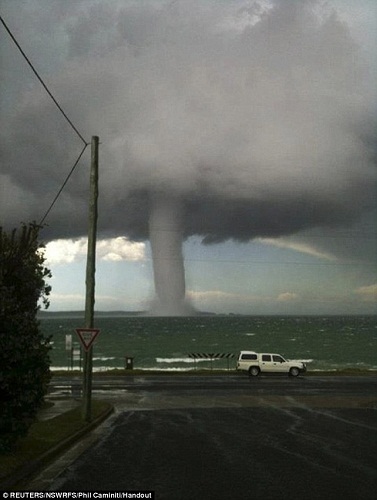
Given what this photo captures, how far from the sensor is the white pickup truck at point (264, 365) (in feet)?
123

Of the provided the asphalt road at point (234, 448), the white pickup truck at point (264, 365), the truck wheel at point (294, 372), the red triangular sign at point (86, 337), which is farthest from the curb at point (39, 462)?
the truck wheel at point (294, 372)

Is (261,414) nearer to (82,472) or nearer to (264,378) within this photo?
(82,472)

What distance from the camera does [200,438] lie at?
13.6m

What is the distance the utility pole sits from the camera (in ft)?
53.3

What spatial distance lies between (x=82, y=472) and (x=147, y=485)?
1.52 meters

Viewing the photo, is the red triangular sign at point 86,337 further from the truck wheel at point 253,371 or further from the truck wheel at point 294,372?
the truck wheel at point 294,372

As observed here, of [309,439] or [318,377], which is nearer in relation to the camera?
[309,439]

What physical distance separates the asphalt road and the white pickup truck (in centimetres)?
1268

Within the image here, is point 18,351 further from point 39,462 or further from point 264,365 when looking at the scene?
point 264,365

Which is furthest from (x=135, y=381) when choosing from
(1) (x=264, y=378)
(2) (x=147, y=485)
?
(2) (x=147, y=485)

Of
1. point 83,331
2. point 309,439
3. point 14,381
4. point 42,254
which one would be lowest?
point 309,439

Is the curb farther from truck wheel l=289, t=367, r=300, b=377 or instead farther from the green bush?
truck wheel l=289, t=367, r=300, b=377

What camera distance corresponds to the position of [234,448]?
1221cm

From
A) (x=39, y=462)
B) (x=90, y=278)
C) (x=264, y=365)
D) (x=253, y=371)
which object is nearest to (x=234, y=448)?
(x=39, y=462)
